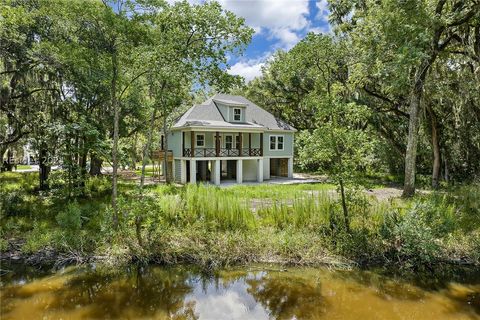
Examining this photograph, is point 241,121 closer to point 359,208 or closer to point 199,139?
point 199,139

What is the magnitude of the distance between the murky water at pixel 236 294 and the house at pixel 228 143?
12.6m

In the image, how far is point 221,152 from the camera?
20969 millimetres

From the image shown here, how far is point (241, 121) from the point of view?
22.0 m

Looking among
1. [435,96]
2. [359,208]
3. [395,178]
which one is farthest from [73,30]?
[395,178]

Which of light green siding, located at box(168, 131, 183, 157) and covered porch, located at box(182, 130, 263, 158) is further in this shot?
light green siding, located at box(168, 131, 183, 157)

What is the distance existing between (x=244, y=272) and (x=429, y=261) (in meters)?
4.68

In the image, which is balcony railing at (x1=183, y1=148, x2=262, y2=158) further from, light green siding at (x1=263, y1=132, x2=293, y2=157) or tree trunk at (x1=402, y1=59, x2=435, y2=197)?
tree trunk at (x1=402, y1=59, x2=435, y2=197)

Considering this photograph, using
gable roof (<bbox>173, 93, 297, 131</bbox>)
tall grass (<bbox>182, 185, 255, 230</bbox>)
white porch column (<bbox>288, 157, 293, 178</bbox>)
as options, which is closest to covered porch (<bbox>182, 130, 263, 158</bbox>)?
gable roof (<bbox>173, 93, 297, 131</bbox>)

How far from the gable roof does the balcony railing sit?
1699 millimetres

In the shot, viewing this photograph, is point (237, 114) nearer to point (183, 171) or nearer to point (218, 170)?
point (218, 170)

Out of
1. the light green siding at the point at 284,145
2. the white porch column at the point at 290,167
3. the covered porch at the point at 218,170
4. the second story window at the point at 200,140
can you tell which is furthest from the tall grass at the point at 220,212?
the white porch column at the point at 290,167

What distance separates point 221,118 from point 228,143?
195cm

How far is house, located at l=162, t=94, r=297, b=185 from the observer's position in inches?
791

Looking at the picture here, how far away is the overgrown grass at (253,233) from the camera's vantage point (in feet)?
25.4
